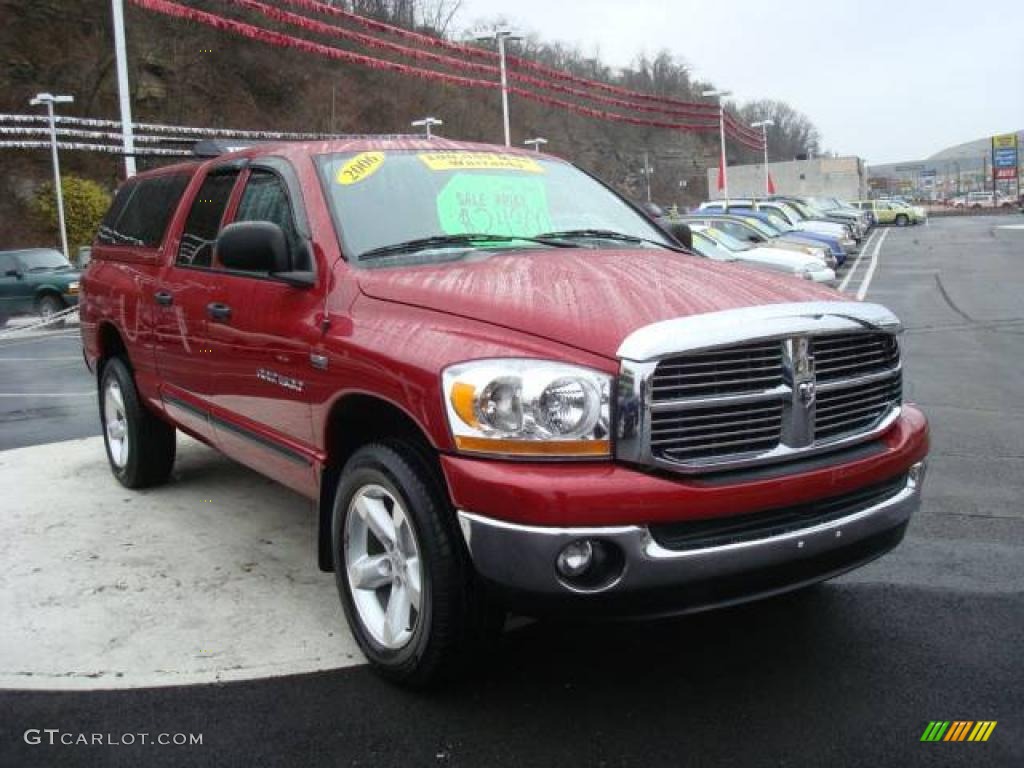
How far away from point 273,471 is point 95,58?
43504 mm

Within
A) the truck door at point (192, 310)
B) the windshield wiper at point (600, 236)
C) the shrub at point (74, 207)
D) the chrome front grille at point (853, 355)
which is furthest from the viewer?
the shrub at point (74, 207)

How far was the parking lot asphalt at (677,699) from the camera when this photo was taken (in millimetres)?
2920

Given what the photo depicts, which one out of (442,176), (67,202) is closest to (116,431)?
(442,176)

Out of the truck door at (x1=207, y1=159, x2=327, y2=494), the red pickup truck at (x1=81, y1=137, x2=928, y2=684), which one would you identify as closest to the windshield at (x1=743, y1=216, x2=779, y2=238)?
the red pickup truck at (x1=81, y1=137, x2=928, y2=684)

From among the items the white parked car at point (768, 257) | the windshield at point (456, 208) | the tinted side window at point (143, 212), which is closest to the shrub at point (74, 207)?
the white parked car at point (768, 257)

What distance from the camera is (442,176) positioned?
422 cm

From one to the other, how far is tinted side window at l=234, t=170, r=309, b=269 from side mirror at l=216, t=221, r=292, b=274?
112 mm

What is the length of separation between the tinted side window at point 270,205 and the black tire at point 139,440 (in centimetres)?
173

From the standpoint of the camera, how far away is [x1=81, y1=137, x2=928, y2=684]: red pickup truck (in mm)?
A: 2775

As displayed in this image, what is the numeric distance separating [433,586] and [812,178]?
104 m

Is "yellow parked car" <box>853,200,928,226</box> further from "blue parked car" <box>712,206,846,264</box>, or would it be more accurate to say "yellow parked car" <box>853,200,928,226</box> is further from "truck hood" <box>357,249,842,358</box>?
"truck hood" <box>357,249,842,358</box>

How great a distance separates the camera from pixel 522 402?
2.80 m

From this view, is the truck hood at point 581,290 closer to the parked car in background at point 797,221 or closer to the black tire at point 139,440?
the black tire at point 139,440

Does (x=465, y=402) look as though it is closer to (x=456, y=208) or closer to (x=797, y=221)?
(x=456, y=208)
